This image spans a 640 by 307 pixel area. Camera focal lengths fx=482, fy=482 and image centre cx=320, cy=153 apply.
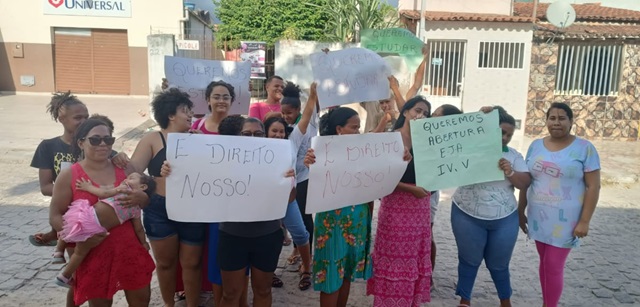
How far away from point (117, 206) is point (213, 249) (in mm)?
947

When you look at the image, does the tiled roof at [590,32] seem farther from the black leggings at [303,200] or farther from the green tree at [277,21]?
the black leggings at [303,200]

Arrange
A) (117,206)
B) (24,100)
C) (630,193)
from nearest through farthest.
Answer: (117,206) → (630,193) → (24,100)

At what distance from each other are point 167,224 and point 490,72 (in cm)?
1138

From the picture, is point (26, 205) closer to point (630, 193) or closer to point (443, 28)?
point (630, 193)

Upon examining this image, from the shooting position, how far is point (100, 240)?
278cm

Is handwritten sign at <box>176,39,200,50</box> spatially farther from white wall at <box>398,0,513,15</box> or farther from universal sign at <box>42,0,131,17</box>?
universal sign at <box>42,0,131,17</box>

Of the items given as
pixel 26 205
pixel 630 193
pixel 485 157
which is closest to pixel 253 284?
pixel 485 157

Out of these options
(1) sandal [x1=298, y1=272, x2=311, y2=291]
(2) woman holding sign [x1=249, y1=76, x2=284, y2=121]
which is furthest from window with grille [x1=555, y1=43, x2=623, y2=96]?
(1) sandal [x1=298, y1=272, x2=311, y2=291]

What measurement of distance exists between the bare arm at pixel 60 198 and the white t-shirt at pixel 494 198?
2.68 m

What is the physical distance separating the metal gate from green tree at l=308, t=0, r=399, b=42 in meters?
2.01

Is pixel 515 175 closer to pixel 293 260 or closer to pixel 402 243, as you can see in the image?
pixel 402 243

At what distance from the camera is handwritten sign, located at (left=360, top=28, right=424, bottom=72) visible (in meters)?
5.43

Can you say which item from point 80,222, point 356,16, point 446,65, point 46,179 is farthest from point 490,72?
point 80,222

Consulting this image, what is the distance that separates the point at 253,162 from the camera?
2922mm
